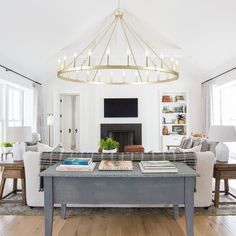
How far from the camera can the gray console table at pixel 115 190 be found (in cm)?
235

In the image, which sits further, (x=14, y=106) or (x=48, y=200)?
(x=14, y=106)

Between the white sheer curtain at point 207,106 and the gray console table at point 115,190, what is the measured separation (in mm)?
5442

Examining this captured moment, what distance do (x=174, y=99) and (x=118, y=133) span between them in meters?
2.15

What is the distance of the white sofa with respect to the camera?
10.7 feet

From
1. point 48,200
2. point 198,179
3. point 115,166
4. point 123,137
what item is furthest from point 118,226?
point 123,137

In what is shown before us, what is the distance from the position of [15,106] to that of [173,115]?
4.91 meters

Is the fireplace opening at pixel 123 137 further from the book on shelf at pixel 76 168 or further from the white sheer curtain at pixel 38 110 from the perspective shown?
the book on shelf at pixel 76 168

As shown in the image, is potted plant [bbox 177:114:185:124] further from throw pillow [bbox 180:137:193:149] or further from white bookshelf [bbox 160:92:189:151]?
throw pillow [bbox 180:137:193:149]

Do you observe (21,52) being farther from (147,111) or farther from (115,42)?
(147,111)

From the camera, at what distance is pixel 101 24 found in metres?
6.05

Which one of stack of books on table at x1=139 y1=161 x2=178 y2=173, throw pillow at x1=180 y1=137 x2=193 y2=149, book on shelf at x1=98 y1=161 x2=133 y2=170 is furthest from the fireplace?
stack of books on table at x1=139 y1=161 x2=178 y2=173

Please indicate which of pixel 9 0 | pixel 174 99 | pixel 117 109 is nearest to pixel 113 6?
pixel 9 0

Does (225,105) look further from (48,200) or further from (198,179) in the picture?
(48,200)

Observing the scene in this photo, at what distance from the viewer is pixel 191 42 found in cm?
586
